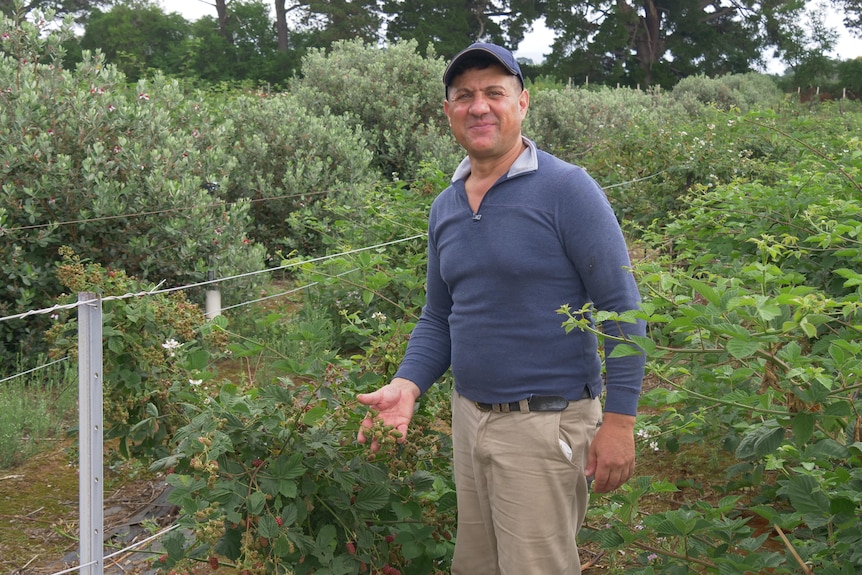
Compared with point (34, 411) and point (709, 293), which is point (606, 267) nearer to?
point (709, 293)

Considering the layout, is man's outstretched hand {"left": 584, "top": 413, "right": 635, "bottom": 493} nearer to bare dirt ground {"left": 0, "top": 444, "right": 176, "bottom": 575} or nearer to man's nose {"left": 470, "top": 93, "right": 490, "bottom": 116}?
man's nose {"left": 470, "top": 93, "right": 490, "bottom": 116}

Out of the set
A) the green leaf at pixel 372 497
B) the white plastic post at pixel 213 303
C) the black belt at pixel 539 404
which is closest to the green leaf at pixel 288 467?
the green leaf at pixel 372 497

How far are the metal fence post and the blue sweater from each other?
0.98m

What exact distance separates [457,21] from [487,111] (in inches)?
1415

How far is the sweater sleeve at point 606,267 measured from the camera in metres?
2.16

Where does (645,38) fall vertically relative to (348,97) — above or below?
above

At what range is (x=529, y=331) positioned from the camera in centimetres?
222

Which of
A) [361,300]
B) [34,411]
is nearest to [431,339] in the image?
[34,411]

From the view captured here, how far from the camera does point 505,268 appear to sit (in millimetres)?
2225

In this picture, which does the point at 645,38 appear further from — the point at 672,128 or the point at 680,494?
the point at 680,494

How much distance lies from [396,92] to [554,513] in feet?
29.2

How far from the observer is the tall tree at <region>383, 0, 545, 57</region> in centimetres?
3578

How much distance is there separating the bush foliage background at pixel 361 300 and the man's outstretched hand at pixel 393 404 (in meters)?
0.12

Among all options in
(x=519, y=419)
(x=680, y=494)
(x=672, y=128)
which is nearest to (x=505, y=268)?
(x=519, y=419)
